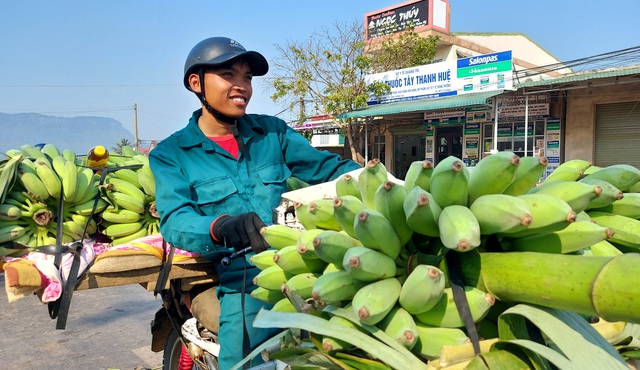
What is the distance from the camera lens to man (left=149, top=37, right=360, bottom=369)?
202 cm

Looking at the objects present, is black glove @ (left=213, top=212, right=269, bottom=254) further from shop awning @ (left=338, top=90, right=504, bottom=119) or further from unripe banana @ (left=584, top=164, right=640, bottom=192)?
shop awning @ (left=338, top=90, right=504, bottom=119)

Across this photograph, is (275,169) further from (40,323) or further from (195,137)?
(40,323)

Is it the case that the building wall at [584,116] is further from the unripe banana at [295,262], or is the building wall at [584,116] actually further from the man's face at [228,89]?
the unripe banana at [295,262]

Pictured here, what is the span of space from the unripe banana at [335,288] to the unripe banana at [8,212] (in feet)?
6.84

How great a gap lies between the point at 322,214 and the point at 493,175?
17.3 inches

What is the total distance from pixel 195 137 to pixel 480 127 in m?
13.1

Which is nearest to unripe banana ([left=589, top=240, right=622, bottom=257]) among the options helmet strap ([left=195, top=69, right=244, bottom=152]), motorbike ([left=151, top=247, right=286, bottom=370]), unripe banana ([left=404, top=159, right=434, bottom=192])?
unripe banana ([left=404, top=159, right=434, bottom=192])

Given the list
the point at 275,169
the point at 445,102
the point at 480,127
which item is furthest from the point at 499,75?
the point at 275,169

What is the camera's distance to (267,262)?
130 cm

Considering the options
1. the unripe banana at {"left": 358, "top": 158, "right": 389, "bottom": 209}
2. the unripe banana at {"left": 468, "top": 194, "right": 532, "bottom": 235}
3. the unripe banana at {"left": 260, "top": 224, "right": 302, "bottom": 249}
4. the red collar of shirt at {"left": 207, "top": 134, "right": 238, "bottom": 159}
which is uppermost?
the red collar of shirt at {"left": 207, "top": 134, "right": 238, "bottom": 159}

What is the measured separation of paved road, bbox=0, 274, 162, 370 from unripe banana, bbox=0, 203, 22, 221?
1.84 meters

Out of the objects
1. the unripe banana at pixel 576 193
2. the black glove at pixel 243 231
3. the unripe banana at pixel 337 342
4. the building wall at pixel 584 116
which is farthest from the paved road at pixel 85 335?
the building wall at pixel 584 116

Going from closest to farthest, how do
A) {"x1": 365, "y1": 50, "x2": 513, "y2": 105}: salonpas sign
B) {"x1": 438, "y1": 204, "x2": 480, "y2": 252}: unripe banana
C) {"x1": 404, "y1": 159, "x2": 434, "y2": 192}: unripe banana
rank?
1. {"x1": 438, "y1": 204, "x2": 480, "y2": 252}: unripe banana
2. {"x1": 404, "y1": 159, "x2": 434, "y2": 192}: unripe banana
3. {"x1": 365, "y1": 50, "x2": 513, "y2": 105}: salonpas sign

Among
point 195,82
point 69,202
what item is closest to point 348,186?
point 195,82
